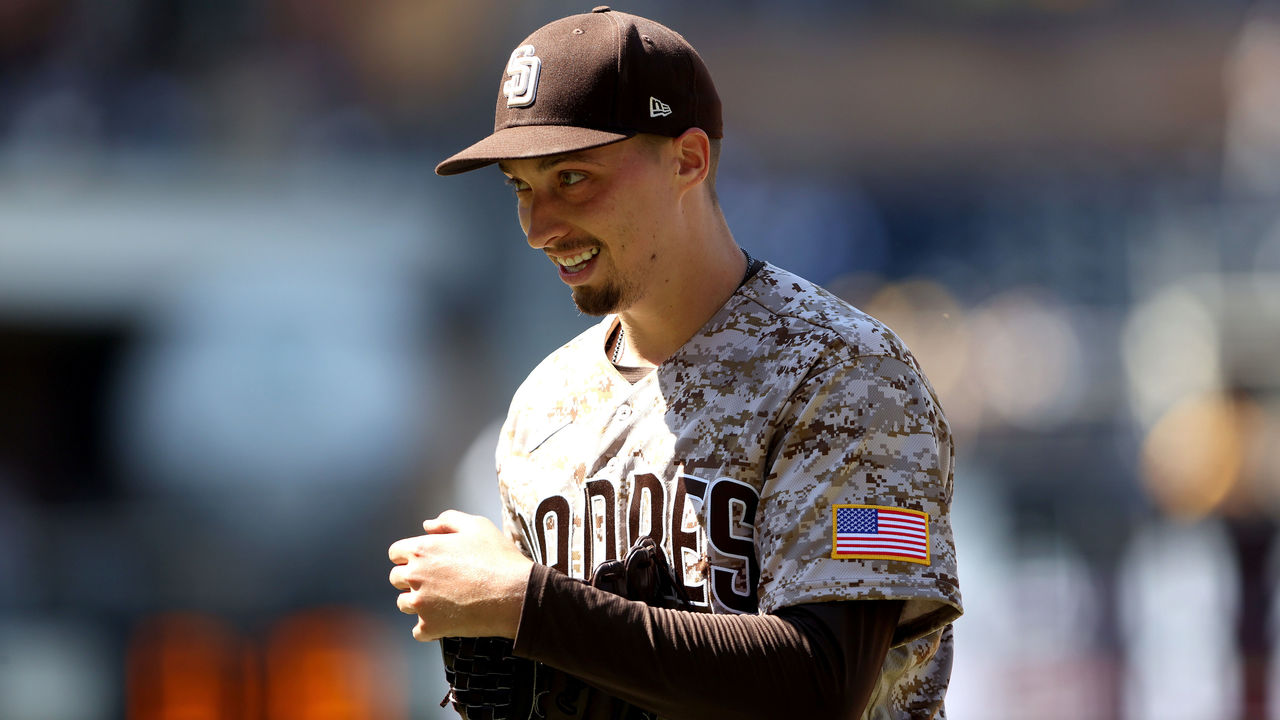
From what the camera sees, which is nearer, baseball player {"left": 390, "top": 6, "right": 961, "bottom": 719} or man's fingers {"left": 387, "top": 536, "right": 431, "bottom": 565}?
baseball player {"left": 390, "top": 6, "right": 961, "bottom": 719}

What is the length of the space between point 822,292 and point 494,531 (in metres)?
0.56

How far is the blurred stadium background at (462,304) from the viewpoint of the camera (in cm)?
724

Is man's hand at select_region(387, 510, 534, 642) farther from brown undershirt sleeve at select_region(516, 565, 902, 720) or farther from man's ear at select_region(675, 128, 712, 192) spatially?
man's ear at select_region(675, 128, 712, 192)

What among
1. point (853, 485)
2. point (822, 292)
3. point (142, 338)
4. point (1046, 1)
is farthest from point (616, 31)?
point (1046, 1)

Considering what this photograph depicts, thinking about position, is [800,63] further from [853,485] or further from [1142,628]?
[853,485]

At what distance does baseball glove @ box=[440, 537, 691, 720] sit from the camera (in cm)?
174

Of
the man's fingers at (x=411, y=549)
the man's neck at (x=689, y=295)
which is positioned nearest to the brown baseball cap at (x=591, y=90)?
the man's neck at (x=689, y=295)

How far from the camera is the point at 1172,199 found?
845cm

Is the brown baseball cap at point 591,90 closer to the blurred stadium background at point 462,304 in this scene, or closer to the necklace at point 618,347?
the necklace at point 618,347

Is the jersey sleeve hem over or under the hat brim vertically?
under

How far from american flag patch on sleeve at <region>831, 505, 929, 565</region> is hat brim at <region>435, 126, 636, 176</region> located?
1.83 feet

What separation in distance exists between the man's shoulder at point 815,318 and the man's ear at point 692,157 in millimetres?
165

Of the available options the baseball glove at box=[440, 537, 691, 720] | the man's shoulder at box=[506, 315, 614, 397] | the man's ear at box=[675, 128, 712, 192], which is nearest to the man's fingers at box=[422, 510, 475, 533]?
the baseball glove at box=[440, 537, 691, 720]

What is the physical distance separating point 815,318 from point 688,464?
10.1 inches
